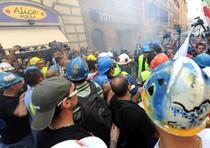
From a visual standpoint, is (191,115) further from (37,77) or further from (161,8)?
(161,8)

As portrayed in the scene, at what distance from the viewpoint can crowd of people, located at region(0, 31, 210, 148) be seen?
1.01 metres

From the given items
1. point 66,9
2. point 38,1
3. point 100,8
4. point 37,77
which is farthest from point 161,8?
point 37,77

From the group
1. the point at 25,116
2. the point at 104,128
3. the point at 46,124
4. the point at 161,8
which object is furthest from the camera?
the point at 161,8

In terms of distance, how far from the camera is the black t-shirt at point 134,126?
84.0 inches

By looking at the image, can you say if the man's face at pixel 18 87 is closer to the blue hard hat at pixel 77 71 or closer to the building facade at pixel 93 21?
the blue hard hat at pixel 77 71

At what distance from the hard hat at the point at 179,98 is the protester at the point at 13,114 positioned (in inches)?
78.4

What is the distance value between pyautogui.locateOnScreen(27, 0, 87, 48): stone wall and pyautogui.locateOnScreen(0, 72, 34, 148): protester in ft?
29.2

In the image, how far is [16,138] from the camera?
293cm

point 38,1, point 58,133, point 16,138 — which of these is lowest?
point 16,138

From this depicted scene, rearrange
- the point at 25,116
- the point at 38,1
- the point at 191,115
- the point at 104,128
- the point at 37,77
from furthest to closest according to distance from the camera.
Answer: the point at 38,1 → the point at 37,77 → the point at 25,116 → the point at 104,128 → the point at 191,115

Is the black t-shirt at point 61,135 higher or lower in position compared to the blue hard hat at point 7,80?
lower

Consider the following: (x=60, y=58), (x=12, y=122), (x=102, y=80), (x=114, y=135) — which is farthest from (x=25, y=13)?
(x=114, y=135)

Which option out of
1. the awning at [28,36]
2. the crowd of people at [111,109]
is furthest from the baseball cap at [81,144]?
the awning at [28,36]

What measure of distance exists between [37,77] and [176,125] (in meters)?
2.22
